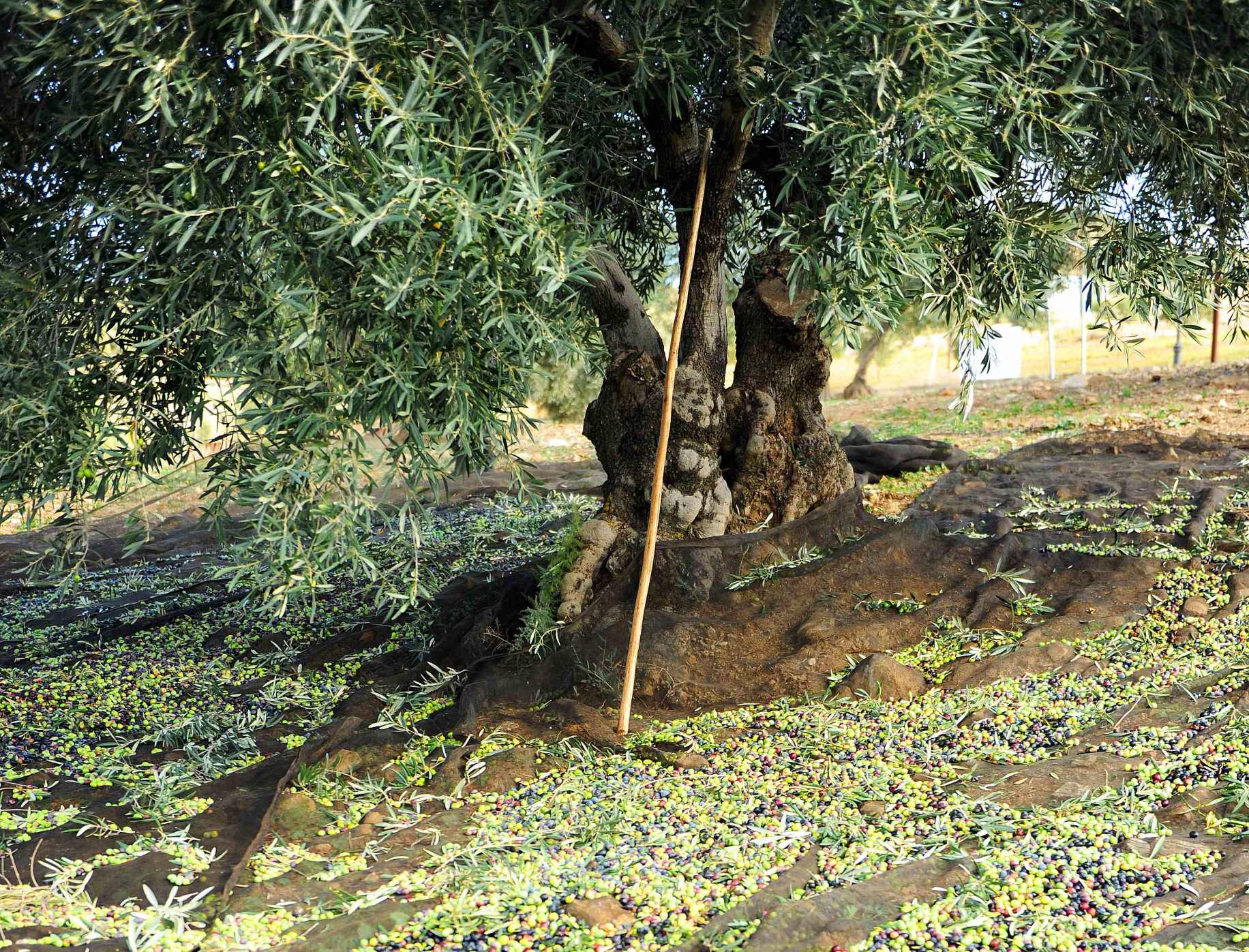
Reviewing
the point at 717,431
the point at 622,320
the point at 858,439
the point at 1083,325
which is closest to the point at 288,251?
the point at 622,320

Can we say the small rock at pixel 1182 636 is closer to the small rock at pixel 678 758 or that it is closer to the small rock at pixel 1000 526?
the small rock at pixel 1000 526

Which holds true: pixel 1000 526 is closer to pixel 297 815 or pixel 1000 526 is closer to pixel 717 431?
pixel 717 431

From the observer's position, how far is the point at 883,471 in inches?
510

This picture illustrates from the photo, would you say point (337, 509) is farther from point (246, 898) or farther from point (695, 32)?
point (695, 32)

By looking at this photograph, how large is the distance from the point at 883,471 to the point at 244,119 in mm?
9557

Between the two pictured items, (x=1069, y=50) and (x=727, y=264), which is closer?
(x=1069, y=50)

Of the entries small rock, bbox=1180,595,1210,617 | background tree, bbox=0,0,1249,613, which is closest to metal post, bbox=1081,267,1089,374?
background tree, bbox=0,0,1249,613

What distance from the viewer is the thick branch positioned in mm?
7762

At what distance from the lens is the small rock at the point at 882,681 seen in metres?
6.33

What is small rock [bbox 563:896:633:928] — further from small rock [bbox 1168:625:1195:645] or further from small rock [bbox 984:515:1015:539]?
small rock [bbox 984:515:1015:539]

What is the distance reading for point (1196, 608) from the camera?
6.83 metres

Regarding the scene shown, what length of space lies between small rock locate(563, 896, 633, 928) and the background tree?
193 cm

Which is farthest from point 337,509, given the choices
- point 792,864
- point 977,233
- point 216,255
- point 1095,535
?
point 1095,535

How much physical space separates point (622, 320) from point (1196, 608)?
14.3 feet
